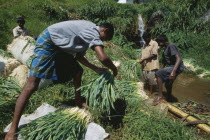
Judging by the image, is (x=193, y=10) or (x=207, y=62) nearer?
(x=207, y=62)

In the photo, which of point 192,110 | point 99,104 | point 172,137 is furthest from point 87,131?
point 192,110

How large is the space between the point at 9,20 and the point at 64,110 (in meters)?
6.38

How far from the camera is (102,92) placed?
2744mm

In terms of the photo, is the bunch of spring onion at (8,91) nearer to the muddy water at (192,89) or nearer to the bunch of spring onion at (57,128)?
the bunch of spring onion at (57,128)

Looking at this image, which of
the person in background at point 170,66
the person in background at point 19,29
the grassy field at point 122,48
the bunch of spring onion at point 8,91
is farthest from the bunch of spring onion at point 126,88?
the person in background at point 19,29

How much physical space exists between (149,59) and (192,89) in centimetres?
222

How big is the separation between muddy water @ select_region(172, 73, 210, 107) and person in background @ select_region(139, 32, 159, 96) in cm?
91

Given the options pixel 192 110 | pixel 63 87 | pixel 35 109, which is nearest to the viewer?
pixel 35 109

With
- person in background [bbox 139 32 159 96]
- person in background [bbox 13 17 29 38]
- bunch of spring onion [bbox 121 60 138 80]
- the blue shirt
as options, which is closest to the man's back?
person in background [bbox 139 32 159 96]

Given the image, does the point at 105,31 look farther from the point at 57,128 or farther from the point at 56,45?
the point at 57,128

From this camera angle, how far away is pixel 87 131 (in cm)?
267

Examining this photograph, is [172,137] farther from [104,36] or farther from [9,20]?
[9,20]

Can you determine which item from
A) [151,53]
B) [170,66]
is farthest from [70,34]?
[151,53]

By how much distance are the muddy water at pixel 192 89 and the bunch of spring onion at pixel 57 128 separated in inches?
124
